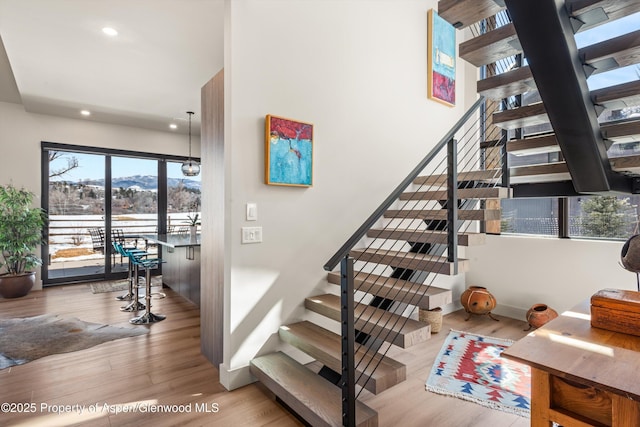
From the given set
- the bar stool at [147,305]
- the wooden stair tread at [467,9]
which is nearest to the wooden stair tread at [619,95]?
the wooden stair tread at [467,9]

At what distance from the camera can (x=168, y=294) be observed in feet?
16.5

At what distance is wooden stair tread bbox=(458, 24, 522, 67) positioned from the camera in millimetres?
1841

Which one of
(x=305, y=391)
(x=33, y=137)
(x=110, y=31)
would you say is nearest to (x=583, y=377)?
(x=305, y=391)

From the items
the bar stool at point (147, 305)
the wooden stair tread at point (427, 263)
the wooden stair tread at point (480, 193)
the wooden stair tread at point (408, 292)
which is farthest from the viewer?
the bar stool at point (147, 305)

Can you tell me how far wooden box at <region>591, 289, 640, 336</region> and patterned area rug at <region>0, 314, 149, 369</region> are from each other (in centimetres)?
377

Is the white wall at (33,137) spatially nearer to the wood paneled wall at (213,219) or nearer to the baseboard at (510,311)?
the wood paneled wall at (213,219)

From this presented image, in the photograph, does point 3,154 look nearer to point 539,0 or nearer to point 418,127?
point 418,127

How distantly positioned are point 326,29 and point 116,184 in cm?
522

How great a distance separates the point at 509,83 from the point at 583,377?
1.70 metres

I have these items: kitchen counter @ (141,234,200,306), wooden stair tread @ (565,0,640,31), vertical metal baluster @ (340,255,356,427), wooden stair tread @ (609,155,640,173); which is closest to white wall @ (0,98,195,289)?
kitchen counter @ (141,234,200,306)

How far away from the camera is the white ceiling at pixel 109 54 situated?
278 centimetres

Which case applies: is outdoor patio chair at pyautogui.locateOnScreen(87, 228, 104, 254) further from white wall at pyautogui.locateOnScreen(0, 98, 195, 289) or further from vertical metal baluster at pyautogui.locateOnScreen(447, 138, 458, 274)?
vertical metal baluster at pyautogui.locateOnScreen(447, 138, 458, 274)

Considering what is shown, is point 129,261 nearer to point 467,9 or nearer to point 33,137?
point 33,137

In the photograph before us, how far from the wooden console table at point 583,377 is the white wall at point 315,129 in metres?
1.73
